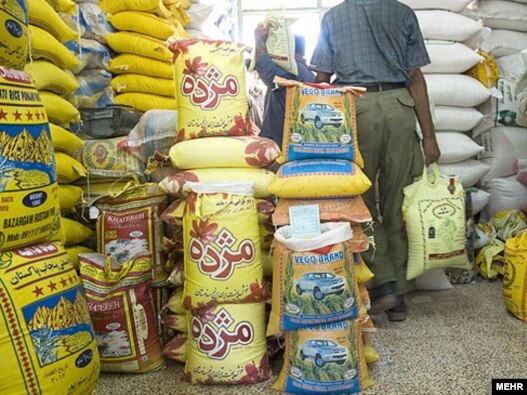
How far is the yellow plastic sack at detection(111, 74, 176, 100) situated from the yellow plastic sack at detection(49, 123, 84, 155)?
3.37ft

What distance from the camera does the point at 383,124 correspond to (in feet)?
7.54

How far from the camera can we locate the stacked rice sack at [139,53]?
3.11 m

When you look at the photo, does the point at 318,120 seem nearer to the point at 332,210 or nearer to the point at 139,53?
the point at 332,210

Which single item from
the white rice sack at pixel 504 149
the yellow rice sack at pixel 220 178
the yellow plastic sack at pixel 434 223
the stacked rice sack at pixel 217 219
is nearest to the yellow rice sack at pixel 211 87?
the stacked rice sack at pixel 217 219

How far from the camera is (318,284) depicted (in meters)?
1.64

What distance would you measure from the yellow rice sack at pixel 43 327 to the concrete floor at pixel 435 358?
18.9 inches

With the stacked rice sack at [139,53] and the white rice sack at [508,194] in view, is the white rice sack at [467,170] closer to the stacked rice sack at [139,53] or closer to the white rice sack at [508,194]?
the white rice sack at [508,194]

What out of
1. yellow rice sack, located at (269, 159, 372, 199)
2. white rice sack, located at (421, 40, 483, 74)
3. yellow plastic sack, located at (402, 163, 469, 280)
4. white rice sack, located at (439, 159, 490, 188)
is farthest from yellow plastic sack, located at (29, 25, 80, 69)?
white rice sack, located at (439, 159, 490, 188)

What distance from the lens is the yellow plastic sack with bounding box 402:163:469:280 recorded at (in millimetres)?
2162

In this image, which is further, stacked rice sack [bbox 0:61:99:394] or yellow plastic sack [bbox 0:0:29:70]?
yellow plastic sack [bbox 0:0:29:70]

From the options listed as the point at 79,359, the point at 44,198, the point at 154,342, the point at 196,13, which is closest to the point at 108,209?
the point at 154,342

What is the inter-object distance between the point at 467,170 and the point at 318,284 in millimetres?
1750

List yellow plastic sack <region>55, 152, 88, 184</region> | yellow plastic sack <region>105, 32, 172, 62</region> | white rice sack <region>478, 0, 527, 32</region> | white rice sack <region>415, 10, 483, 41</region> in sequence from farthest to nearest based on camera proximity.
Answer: white rice sack <region>478, 0, 527, 32</region> → yellow plastic sack <region>105, 32, 172, 62</region> → white rice sack <region>415, 10, 483, 41</region> → yellow plastic sack <region>55, 152, 88, 184</region>

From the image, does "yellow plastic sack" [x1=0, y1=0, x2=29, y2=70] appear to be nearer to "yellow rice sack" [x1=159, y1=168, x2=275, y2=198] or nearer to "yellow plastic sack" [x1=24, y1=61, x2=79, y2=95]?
"yellow plastic sack" [x1=24, y1=61, x2=79, y2=95]
